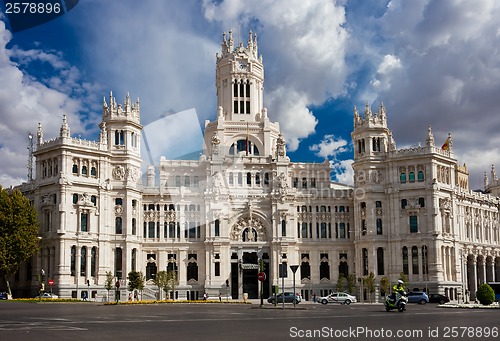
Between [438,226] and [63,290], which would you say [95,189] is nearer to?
[63,290]

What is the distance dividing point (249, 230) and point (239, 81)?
29151mm

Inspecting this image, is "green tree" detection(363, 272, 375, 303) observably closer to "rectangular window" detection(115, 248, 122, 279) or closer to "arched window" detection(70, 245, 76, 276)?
"rectangular window" detection(115, 248, 122, 279)

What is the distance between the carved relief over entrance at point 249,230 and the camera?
115125 millimetres

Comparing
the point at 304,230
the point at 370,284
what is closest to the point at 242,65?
the point at 304,230

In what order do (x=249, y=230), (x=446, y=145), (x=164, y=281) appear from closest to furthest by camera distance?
(x=164, y=281) → (x=249, y=230) → (x=446, y=145)

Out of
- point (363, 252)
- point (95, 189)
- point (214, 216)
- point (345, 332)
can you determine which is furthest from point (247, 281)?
point (345, 332)

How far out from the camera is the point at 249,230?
4550 inches

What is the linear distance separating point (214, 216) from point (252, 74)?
30168 mm

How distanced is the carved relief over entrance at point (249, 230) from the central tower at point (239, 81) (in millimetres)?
20098

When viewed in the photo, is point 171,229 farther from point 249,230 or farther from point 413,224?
point 413,224

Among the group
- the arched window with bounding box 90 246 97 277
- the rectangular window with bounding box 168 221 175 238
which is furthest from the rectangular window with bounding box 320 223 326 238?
the arched window with bounding box 90 246 97 277

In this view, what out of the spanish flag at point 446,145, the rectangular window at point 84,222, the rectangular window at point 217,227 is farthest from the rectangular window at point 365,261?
the rectangular window at point 84,222

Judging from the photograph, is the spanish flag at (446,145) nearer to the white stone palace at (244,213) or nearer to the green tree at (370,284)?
the white stone palace at (244,213)

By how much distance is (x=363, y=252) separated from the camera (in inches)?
4491
